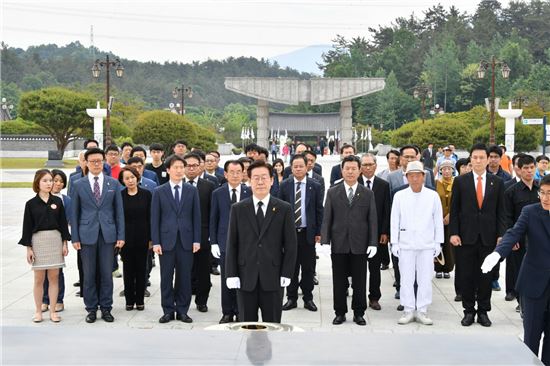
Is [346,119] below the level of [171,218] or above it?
above

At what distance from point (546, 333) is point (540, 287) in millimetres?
359

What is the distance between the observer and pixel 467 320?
26.1 feet

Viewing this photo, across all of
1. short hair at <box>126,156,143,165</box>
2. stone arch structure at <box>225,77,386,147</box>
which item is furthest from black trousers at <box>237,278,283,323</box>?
stone arch structure at <box>225,77,386,147</box>

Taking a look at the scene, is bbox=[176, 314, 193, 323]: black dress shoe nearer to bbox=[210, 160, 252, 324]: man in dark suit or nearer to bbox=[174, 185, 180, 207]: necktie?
bbox=[210, 160, 252, 324]: man in dark suit

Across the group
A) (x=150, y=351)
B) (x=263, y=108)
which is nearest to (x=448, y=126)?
(x=263, y=108)

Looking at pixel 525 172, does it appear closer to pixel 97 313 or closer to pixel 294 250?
pixel 294 250

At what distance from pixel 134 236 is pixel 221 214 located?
1.14 meters

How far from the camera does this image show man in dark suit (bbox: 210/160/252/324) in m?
7.99

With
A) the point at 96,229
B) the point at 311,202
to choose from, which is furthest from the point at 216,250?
the point at 311,202

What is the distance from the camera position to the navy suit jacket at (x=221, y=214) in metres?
Answer: 8.09

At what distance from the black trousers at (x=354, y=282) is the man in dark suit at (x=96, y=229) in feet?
7.85

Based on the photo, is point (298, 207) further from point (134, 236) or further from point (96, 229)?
point (96, 229)

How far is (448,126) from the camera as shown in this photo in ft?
136

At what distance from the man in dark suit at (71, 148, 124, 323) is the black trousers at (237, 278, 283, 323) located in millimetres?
2454
